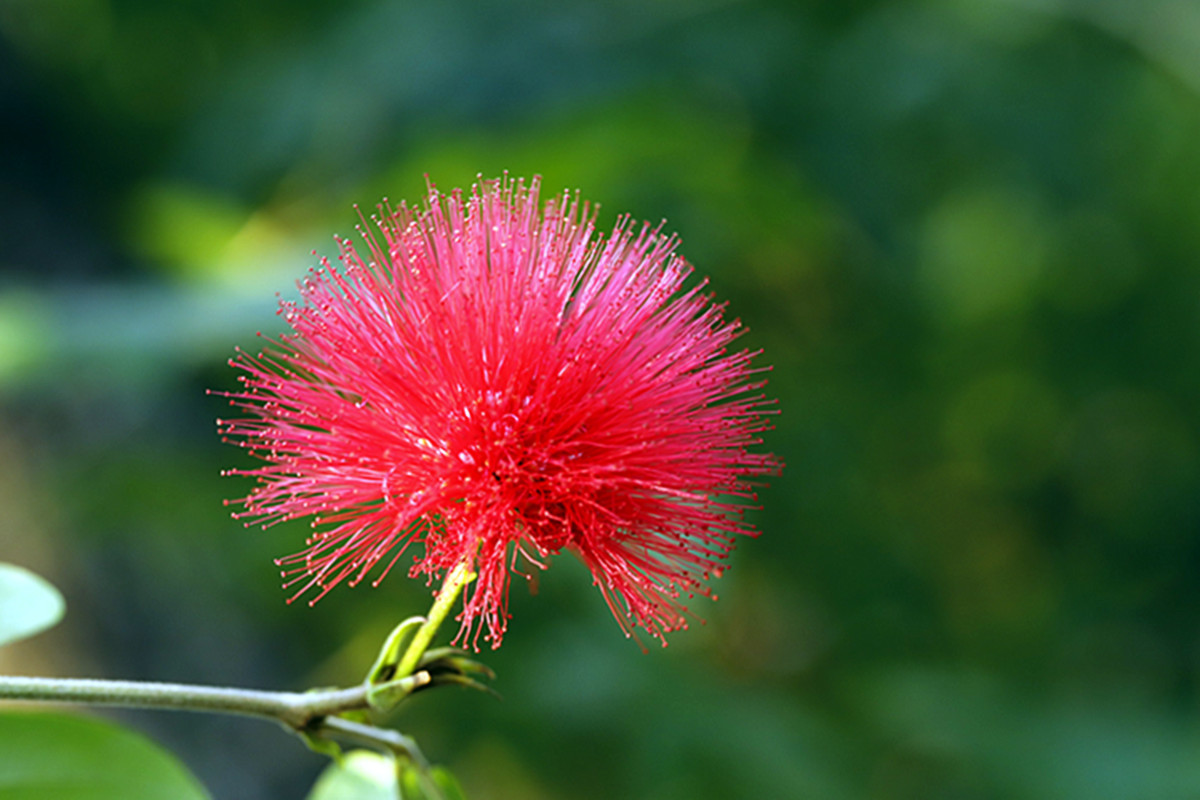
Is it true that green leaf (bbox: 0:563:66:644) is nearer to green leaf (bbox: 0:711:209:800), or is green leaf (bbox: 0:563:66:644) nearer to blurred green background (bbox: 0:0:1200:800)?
green leaf (bbox: 0:711:209:800)

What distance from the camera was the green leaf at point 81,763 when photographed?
1.58 metres

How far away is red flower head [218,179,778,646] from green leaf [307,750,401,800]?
326 mm

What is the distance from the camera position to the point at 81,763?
161 cm

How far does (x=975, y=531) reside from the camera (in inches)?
231

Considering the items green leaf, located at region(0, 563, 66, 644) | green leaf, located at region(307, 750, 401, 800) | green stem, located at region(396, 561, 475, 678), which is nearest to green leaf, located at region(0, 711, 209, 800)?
green leaf, located at region(0, 563, 66, 644)

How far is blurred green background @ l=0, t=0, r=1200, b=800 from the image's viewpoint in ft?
13.9

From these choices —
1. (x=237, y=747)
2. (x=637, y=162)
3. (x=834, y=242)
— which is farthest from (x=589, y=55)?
(x=237, y=747)

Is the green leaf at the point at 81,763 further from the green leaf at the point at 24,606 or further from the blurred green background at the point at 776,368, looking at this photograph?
the blurred green background at the point at 776,368

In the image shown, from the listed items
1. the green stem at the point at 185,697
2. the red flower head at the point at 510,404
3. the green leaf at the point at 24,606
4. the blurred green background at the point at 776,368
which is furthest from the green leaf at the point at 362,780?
the blurred green background at the point at 776,368

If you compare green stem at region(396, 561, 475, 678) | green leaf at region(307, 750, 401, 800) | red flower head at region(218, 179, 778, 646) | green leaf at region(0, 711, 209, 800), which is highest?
red flower head at region(218, 179, 778, 646)

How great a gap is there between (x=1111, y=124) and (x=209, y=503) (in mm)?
4234

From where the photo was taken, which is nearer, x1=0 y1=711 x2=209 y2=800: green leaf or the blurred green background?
x1=0 y1=711 x2=209 y2=800: green leaf

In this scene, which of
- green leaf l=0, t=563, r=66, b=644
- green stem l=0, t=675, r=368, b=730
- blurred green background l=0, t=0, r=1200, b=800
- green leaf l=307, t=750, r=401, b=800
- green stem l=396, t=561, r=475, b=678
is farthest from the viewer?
blurred green background l=0, t=0, r=1200, b=800

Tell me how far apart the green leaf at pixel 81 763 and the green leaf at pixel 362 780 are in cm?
25
